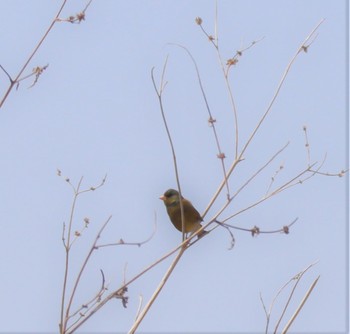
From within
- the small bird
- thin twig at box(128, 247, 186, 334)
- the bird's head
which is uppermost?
the bird's head

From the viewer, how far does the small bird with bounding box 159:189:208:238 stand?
4363 millimetres

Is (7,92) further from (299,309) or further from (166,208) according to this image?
(166,208)

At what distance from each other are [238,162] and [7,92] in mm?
892

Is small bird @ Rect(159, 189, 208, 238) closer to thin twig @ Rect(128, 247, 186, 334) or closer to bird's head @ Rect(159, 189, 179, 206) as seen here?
bird's head @ Rect(159, 189, 179, 206)

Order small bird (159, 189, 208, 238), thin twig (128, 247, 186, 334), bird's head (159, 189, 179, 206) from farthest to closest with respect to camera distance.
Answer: bird's head (159, 189, 179, 206), small bird (159, 189, 208, 238), thin twig (128, 247, 186, 334)

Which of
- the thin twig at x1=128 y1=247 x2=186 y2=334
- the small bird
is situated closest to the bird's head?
the small bird

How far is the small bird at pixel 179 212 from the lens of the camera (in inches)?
172

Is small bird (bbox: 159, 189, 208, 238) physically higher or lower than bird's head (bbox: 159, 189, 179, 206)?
lower

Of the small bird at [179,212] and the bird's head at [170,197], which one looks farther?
the bird's head at [170,197]

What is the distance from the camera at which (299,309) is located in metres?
2.43

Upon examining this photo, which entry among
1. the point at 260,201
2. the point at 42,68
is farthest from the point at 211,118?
the point at 42,68

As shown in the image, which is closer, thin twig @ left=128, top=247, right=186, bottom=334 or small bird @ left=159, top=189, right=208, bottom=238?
thin twig @ left=128, top=247, right=186, bottom=334

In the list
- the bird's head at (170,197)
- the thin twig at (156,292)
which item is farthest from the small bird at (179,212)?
the thin twig at (156,292)

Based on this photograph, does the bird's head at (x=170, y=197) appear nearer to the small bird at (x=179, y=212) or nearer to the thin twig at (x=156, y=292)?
the small bird at (x=179, y=212)
